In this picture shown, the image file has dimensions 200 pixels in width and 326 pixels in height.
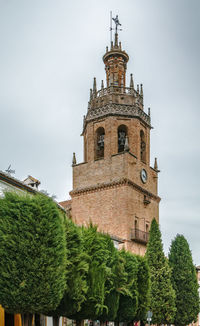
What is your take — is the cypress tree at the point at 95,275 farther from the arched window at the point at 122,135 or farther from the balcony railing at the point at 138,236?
the arched window at the point at 122,135

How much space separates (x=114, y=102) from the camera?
2114 inches

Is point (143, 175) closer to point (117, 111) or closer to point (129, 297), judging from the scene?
point (117, 111)

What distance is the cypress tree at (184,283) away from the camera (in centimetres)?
4522

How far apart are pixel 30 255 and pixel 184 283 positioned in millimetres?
28610

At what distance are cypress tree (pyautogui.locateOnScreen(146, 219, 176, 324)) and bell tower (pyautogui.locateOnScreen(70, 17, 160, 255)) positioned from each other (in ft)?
18.5

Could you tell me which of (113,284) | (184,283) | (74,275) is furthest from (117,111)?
(74,275)

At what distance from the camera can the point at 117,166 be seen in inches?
1993

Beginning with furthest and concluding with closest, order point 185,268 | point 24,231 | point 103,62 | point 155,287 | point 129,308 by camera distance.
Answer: point 103,62 < point 185,268 < point 155,287 < point 129,308 < point 24,231

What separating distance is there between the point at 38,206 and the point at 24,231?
1.30 meters

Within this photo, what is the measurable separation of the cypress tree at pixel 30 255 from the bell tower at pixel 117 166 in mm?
25830

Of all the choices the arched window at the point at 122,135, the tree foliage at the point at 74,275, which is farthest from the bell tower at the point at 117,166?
the tree foliage at the point at 74,275

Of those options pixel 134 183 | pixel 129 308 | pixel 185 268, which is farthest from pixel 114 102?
pixel 129 308

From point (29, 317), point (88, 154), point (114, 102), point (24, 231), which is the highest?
point (114, 102)

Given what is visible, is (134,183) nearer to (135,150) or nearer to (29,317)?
(135,150)
